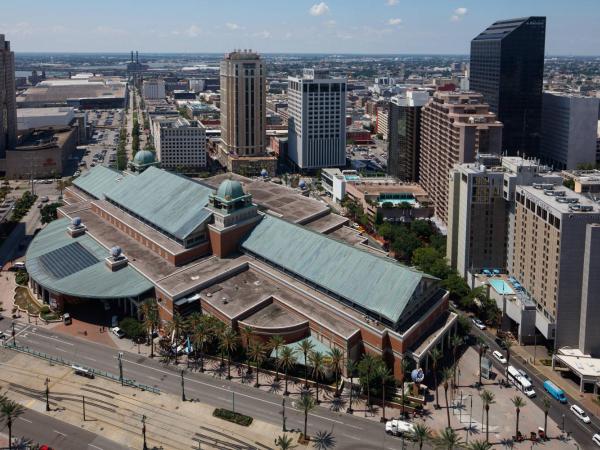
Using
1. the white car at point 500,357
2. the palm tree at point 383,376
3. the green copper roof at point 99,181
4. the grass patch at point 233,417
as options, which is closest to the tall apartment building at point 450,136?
the white car at point 500,357

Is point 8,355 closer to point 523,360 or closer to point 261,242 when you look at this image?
point 261,242

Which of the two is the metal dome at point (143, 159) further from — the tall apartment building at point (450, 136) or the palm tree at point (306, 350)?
the palm tree at point (306, 350)

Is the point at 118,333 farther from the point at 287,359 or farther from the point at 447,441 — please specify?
the point at 447,441

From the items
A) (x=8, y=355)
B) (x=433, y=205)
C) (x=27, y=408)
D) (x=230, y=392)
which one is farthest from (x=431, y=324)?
(x=433, y=205)

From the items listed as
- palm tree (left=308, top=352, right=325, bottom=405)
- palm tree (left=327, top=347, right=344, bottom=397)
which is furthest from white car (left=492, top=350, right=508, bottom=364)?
palm tree (left=308, top=352, right=325, bottom=405)

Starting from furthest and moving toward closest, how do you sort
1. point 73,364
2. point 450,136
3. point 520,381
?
1. point 450,136
2. point 73,364
3. point 520,381

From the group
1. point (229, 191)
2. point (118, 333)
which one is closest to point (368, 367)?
point (118, 333)

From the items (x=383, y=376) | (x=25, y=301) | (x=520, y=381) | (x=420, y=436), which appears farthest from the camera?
(x=25, y=301)

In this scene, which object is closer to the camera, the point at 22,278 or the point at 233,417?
the point at 233,417
